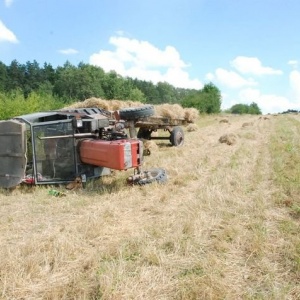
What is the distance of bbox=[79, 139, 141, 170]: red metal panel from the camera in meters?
6.12

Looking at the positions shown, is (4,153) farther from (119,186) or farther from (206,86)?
(206,86)

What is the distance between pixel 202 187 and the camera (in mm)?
6367

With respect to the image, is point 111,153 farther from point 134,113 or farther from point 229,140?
point 229,140

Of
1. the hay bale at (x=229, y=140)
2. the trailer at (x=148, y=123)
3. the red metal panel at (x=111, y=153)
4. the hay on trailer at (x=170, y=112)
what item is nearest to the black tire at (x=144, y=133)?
the trailer at (x=148, y=123)

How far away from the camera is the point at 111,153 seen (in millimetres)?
6203

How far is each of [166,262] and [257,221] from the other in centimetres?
161

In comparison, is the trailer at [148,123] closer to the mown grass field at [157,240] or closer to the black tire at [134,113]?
the black tire at [134,113]

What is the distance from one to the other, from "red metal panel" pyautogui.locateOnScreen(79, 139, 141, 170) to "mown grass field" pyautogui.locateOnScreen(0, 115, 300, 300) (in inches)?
19.3

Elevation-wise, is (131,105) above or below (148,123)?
above

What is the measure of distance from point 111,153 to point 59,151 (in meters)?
1.22

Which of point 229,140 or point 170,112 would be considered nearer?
point 229,140

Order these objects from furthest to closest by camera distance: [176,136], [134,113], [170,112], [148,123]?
[170,112] → [176,136] → [148,123] → [134,113]

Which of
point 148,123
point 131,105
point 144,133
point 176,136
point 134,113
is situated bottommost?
point 176,136

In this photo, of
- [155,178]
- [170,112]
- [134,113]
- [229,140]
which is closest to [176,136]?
Answer: [229,140]
